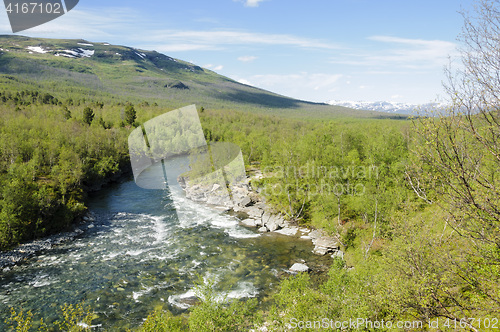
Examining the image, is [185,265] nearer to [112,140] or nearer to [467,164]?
[467,164]

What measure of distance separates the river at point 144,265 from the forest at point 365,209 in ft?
7.74

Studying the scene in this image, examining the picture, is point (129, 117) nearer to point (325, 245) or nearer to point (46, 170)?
point (46, 170)

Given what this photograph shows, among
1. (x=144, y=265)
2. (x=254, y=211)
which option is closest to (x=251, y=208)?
(x=254, y=211)

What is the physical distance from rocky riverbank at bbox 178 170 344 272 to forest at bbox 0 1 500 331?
6.90 ft

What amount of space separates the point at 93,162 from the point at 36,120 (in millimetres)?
24946

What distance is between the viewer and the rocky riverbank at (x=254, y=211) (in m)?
37.5

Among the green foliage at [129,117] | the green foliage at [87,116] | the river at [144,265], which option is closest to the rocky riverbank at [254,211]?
the river at [144,265]

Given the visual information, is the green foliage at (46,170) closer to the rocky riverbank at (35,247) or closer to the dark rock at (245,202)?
the rocky riverbank at (35,247)

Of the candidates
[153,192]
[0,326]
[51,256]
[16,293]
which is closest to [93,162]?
[153,192]

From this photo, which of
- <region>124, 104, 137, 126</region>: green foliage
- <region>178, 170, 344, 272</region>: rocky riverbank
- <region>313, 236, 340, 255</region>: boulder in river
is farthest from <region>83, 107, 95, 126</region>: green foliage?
<region>313, 236, 340, 255</region>: boulder in river

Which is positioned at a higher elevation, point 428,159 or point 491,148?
point 491,148

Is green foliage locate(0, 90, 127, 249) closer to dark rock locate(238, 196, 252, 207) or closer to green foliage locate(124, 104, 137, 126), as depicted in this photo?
green foliage locate(124, 104, 137, 126)

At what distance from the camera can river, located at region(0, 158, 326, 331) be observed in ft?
84.5

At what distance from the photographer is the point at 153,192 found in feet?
211
